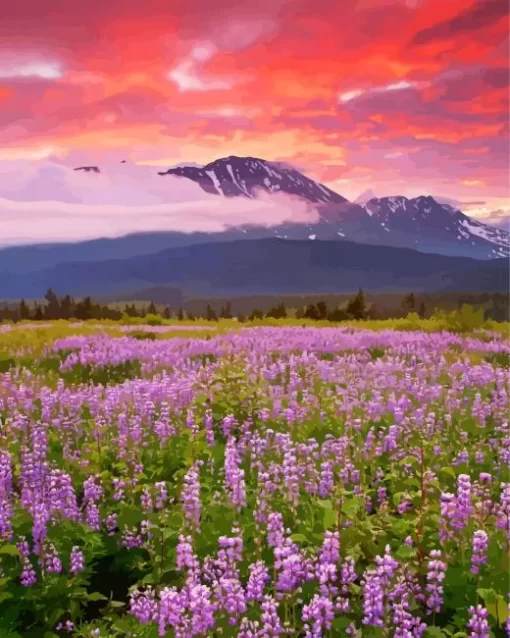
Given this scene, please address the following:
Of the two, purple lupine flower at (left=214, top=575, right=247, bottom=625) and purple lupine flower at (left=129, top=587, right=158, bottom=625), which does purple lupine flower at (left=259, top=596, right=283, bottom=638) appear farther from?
purple lupine flower at (left=129, top=587, right=158, bottom=625)

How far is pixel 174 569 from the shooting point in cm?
511

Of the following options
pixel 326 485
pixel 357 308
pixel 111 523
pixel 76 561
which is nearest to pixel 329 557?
pixel 326 485

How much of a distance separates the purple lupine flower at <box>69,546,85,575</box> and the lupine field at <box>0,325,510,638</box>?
4 centimetres

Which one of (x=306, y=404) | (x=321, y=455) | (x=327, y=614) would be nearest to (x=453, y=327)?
(x=306, y=404)

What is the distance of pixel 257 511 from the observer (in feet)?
18.4

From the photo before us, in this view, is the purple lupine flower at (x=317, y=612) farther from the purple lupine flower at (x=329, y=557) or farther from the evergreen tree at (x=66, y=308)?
the evergreen tree at (x=66, y=308)

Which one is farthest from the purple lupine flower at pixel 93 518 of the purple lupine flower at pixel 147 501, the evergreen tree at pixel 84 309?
the evergreen tree at pixel 84 309

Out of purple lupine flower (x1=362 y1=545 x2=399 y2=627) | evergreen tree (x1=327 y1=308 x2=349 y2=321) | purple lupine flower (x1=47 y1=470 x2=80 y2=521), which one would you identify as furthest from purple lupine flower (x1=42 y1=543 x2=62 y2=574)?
evergreen tree (x1=327 y1=308 x2=349 y2=321)

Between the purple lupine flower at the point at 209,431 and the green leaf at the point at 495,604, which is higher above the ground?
the purple lupine flower at the point at 209,431

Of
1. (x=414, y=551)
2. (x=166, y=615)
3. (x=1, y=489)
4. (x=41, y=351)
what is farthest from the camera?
(x=41, y=351)

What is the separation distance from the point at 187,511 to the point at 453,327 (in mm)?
16484

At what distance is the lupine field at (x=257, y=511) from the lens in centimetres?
422

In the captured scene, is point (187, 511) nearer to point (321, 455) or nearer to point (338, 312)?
point (321, 455)

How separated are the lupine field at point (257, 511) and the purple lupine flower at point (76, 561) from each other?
4 cm
